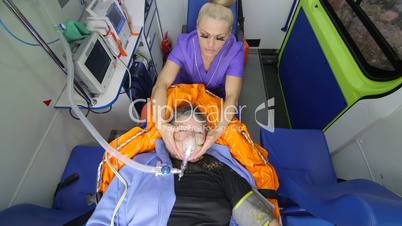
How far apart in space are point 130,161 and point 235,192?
0.56m

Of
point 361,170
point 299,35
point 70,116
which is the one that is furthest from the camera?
point 299,35

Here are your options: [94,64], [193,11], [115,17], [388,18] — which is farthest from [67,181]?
[388,18]

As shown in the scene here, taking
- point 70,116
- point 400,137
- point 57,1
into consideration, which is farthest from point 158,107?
point 400,137

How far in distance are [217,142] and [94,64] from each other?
95 centimetres

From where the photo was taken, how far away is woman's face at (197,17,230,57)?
1.32 m

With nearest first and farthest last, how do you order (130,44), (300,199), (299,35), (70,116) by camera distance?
(300,199), (70,116), (130,44), (299,35)

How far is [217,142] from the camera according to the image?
135cm

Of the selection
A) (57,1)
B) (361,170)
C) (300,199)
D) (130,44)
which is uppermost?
(57,1)

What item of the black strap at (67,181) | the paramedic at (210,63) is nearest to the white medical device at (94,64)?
the paramedic at (210,63)

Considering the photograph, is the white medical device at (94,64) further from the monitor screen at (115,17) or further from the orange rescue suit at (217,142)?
the orange rescue suit at (217,142)

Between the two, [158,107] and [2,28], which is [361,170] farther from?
[2,28]

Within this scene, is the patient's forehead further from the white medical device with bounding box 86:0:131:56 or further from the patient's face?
the white medical device with bounding box 86:0:131:56

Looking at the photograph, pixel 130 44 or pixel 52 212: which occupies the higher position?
pixel 130 44

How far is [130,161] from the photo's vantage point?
44.1 inches
